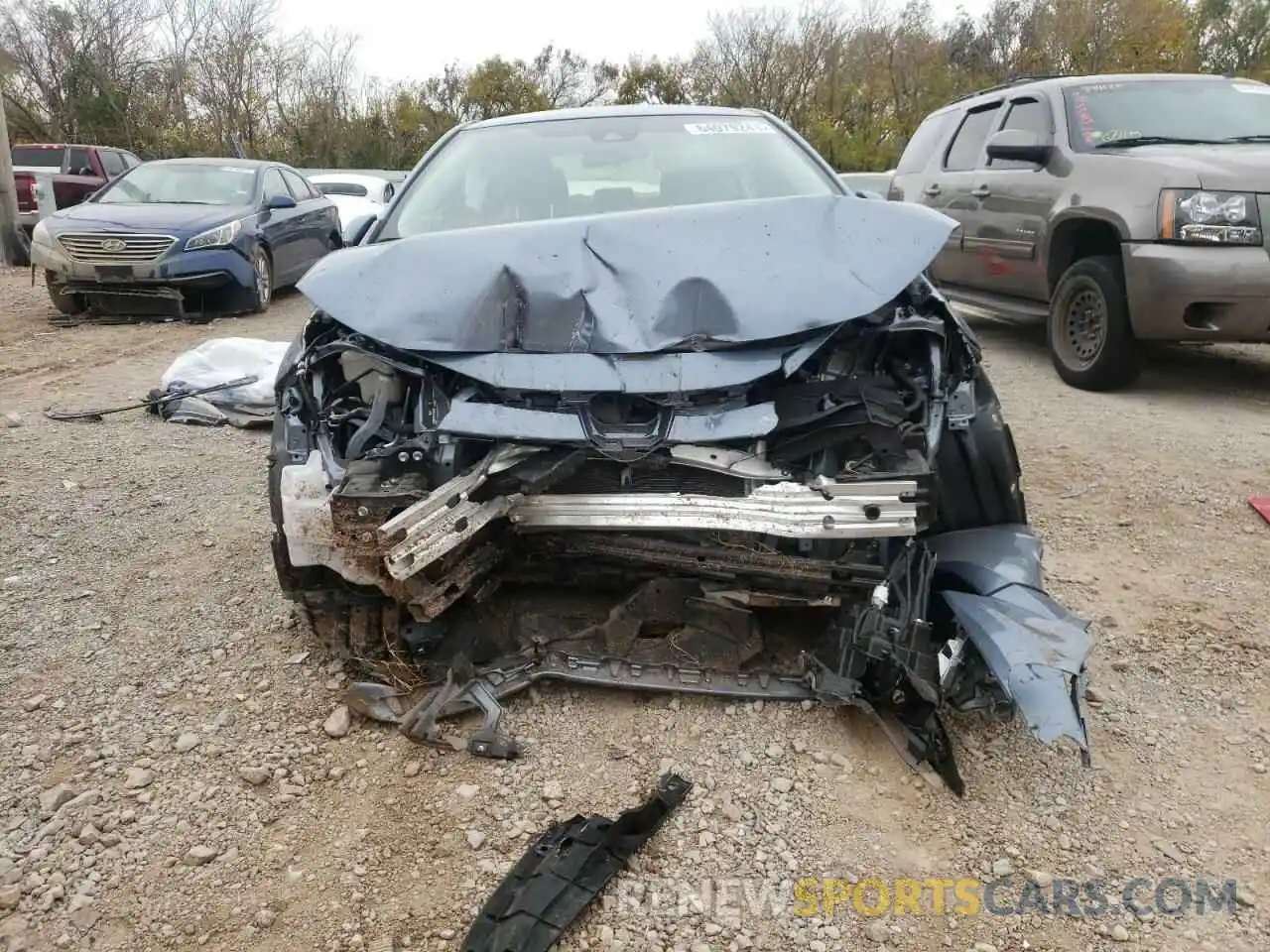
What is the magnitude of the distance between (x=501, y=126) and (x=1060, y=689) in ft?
9.95

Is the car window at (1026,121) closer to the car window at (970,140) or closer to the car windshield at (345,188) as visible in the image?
the car window at (970,140)

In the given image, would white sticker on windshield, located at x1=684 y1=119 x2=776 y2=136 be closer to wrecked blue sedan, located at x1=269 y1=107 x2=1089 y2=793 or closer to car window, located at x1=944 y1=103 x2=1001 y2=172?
wrecked blue sedan, located at x1=269 y1=107 x2=1089 y2=793

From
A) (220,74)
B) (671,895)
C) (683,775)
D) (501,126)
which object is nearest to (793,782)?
(683,775)

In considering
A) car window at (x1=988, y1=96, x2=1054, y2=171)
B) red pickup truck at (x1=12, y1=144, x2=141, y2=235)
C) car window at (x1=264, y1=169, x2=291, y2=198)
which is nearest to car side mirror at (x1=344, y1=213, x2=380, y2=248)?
car window at (x1=988, y1=96, x2=1054, y2=171)

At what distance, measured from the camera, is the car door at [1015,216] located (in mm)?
5934

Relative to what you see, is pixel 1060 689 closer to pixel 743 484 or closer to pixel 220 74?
pixel 743 484

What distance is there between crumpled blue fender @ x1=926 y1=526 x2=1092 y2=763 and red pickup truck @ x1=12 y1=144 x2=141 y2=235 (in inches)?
525

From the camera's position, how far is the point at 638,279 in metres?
2.49

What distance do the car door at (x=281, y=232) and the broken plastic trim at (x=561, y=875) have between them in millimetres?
7913

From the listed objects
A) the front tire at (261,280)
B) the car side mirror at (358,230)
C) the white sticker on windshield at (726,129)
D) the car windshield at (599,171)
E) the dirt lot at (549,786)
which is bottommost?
the dirt lot at (549,786)

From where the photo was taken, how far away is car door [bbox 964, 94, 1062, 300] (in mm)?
5934

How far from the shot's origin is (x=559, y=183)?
3533mm

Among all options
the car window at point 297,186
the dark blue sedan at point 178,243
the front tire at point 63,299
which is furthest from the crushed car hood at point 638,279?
the car window at point 297,186

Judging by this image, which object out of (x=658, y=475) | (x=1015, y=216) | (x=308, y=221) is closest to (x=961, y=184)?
(x=1015, y=216)
